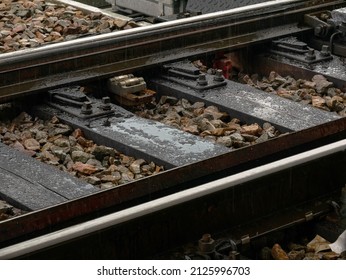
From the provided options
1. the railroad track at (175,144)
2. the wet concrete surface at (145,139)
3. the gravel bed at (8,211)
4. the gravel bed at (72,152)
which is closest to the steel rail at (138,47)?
the railroad track at (175,144)

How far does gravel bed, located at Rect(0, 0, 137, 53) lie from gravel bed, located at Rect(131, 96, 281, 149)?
2288mm

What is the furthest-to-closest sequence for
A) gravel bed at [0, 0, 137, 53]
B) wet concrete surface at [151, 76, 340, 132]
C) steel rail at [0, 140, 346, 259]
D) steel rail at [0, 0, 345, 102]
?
gravel bed at [0, 0, 137, 53]
steel rail at [0, 0, 345, 102]
wet concrete surface at [151, 76, 340, 132]
steel rail at [0, 140, 346, 259]

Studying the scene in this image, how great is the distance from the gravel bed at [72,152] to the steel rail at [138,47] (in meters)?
0.25

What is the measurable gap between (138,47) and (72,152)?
1.56 m

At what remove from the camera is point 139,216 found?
491cm

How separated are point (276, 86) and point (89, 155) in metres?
1.84

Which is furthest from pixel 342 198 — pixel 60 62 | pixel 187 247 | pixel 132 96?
pixel 60 62

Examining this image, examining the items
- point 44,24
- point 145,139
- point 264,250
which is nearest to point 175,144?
point 145,139

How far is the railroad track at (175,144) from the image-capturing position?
5004 mm

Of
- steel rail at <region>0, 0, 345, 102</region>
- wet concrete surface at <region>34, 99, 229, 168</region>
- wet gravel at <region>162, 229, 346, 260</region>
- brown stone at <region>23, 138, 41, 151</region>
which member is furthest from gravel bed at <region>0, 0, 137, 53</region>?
wet gravel at <region>162, 229, 346, 260</region>

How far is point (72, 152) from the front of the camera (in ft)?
19.9

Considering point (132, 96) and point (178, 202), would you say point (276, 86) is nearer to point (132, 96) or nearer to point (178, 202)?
point (132, 96)

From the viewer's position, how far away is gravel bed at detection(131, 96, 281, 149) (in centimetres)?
630

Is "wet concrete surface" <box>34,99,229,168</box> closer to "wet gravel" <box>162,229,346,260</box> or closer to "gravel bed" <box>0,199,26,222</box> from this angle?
"wet gravel" <box>162,229,346,260</box>
